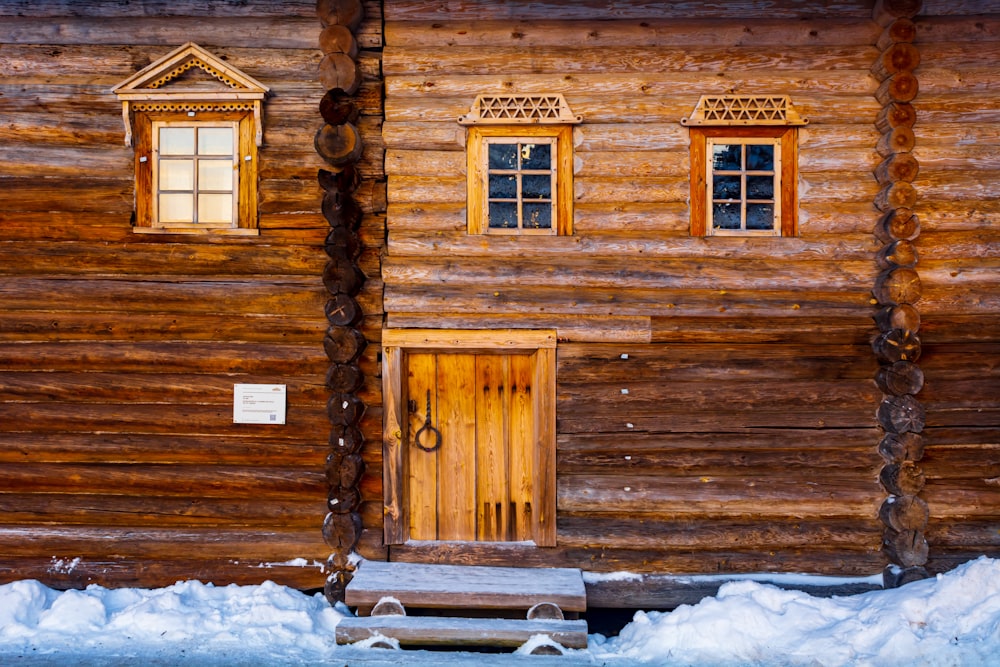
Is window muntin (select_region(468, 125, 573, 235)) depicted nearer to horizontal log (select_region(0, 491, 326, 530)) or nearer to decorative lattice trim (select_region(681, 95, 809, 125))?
decorative lattice trim (select_region(681, 95, 809, 125))

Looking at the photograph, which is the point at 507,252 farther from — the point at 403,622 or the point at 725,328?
the point at 403,622

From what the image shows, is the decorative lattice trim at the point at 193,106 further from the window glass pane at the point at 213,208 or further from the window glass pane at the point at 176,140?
the window glass pane at the point at 213,208

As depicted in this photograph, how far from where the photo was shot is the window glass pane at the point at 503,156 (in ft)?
18.8

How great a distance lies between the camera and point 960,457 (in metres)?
5.64

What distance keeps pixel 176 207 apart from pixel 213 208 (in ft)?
1.07

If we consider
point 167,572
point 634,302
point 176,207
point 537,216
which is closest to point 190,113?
point 176,207

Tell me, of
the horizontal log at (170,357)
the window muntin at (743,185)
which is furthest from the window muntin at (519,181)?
the horizontal log at (170,357)

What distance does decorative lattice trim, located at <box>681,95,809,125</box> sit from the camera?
561cm

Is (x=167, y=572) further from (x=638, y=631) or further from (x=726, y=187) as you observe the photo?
(x=726, y=187)

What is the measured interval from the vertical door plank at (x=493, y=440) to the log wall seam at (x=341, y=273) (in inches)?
41.0

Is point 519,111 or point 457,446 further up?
point 519,111

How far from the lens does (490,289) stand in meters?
5.67

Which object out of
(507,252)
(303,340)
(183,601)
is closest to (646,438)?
(507,252)

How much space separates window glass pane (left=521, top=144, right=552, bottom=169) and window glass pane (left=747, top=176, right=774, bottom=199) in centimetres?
176
